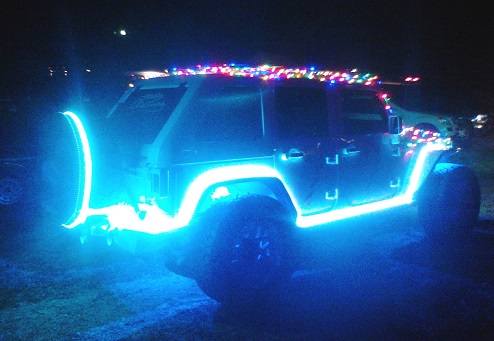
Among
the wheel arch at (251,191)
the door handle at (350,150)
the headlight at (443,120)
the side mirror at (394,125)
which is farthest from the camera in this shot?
the headlight at (443,120)

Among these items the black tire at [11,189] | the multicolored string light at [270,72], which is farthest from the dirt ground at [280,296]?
the black tire at [11,189]

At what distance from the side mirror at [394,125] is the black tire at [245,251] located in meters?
2.01

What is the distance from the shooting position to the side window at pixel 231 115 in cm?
387

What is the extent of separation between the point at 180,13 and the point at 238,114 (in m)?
17.6

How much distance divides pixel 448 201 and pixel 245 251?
3.15 m

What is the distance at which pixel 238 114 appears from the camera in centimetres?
413

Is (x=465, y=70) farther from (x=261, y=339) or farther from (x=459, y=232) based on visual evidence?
(x=261, y=339)

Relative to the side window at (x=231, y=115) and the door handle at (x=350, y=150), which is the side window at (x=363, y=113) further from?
the side window at (x=231, y=115)

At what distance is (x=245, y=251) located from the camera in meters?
3.86

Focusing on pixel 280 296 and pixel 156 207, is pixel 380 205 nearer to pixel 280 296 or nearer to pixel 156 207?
pixel 280 296

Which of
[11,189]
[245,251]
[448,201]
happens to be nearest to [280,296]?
[245,251]

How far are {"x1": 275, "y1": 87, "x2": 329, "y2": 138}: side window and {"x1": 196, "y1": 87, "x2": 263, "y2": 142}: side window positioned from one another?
0.87 feet

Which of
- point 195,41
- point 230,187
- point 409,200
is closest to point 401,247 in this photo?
point 409,200

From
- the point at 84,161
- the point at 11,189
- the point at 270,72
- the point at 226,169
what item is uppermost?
the point at 270,72
